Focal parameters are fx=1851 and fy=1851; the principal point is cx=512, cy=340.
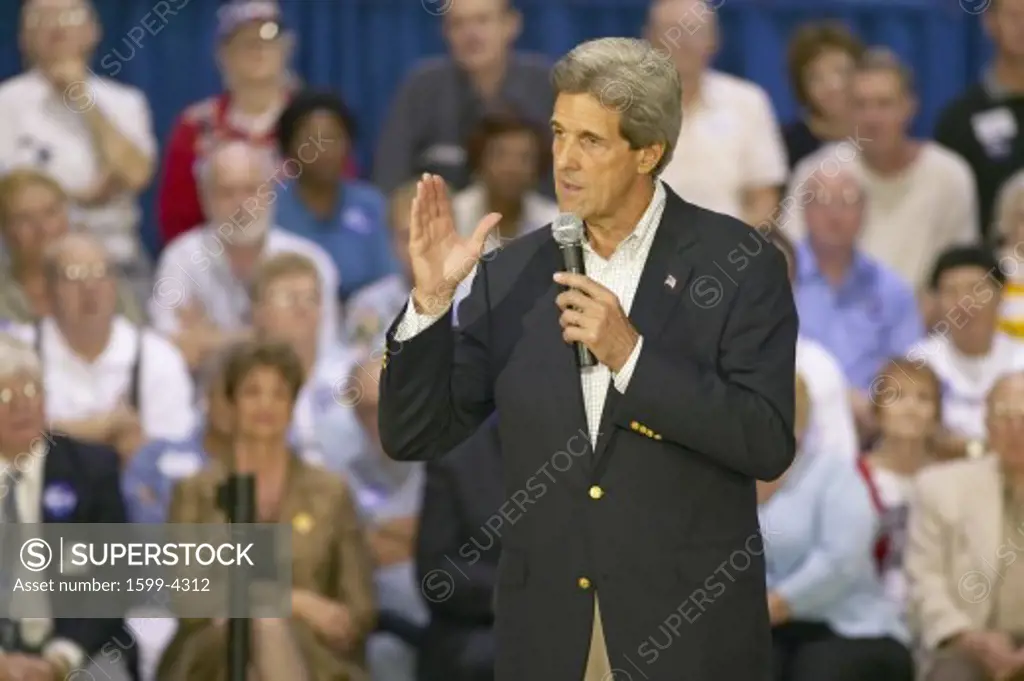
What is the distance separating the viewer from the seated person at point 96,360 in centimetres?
585

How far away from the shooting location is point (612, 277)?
9.42 ft

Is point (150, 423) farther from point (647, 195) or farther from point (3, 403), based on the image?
point (647, 195)

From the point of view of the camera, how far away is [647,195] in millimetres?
2877

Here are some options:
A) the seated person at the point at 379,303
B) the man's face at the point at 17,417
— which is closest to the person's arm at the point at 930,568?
the seated person at the point at 379,303

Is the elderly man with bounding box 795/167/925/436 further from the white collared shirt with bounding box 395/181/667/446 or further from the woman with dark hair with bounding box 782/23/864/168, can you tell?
the white collared shirt with bounding box 395/181/667/446

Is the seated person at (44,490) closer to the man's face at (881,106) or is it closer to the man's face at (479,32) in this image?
the man's face at (479,32)

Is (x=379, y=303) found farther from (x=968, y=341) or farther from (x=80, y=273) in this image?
(x=968, y=341)

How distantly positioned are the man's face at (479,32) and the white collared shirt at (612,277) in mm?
3764

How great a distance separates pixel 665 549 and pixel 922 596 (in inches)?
112

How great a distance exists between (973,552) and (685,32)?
220cm

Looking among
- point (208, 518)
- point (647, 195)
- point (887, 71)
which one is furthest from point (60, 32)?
point (647, 195)

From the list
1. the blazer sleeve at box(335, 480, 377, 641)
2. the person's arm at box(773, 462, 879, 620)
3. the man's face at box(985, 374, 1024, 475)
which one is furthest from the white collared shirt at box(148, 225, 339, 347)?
the man's face at box(985, 374, 1024, 475)

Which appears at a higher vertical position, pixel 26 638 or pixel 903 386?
pixel 903 386

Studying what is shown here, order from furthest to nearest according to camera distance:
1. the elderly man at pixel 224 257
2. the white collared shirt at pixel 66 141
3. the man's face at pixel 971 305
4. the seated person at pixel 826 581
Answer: the white collared shirt at pixel 66 141, the elderly man at pixel 224 257, the man's face at pixel 971 305, the seated person at pixel 826 581
